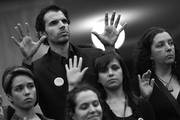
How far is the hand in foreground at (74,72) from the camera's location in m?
2.36

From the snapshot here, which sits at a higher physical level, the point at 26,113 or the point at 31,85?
the point at 31,85

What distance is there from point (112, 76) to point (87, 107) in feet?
0.83

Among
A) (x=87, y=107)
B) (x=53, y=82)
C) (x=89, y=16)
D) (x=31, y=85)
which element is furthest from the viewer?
(x=89, y=16)

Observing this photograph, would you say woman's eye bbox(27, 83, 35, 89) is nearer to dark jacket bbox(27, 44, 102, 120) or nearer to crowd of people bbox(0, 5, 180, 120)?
crowd of people bbox(0, 5, 180, 120)

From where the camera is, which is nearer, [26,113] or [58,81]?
[26,113]

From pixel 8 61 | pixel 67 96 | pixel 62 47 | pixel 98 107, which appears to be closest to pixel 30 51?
pixel 62 47

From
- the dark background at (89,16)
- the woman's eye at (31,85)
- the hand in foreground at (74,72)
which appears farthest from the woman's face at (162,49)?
the dark background at (89,16)

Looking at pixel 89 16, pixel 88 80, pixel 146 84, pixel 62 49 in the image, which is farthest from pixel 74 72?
pixel 89 16

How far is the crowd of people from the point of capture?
226cm

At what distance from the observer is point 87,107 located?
217 cm

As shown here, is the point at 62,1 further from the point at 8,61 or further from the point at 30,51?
the point at 30,51

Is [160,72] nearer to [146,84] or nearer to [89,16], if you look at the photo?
[146,84]

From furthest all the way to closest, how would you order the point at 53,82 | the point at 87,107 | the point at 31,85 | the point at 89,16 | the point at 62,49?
1. the point at 89,16
2. the point at 62,49
3. the point at 53,82
4. the point at 31,85
5. the point at 87,107

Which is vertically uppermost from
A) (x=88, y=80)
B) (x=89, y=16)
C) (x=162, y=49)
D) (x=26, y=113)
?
(x=89, y=16)
